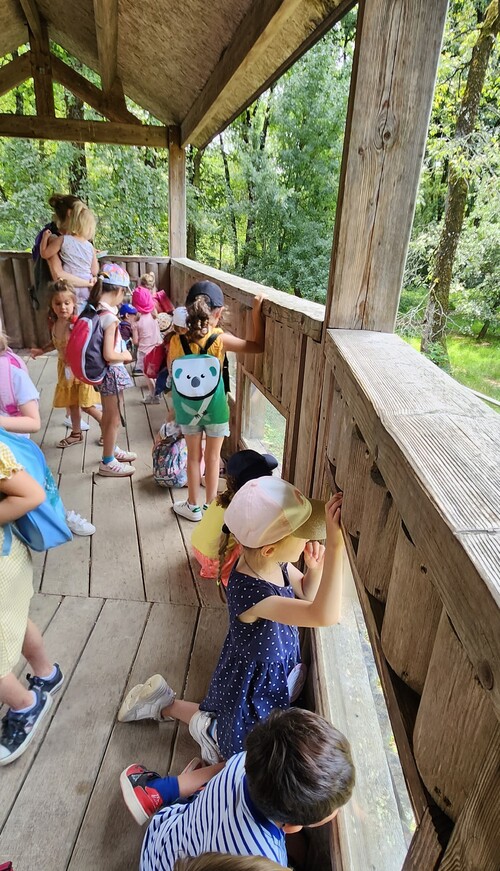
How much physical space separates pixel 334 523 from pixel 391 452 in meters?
0.49

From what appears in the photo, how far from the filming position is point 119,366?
3326 mm

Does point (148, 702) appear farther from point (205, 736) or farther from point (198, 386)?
point (198, 386)

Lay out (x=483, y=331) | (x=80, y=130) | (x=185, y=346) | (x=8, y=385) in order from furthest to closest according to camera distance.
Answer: (x=80, y=130) → (x=483, y=331) → (x=185, y=346) → (x=8, y=385)

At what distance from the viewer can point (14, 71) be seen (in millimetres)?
5965

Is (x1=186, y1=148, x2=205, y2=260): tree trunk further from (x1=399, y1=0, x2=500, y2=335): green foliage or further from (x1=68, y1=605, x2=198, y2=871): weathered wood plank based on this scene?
(x1=68, y1=605, x2=198, y2=871): weathered wood plank

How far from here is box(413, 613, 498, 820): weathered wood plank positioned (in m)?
0.47

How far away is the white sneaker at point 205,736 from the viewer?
160 centimetres

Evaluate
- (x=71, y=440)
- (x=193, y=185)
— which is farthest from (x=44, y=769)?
(x=193, y=185)

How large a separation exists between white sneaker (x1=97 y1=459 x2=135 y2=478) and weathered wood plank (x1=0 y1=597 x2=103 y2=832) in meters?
1.45

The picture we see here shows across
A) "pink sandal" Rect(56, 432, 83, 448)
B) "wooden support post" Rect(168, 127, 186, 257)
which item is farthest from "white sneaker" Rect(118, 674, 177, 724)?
"wooden support post" Rect(168, 127, 186, 257)

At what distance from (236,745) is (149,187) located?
12200 millimetres

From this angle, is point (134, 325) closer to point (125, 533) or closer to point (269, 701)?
point (125, 533)

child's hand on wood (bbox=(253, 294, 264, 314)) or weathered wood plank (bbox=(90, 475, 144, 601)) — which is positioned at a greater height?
child's hand on wood (bbox=(253, 294, 264, 314))

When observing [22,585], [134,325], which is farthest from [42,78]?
[22,585]
